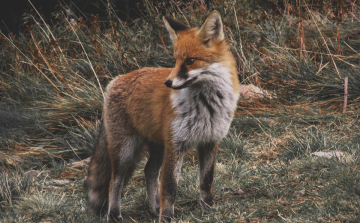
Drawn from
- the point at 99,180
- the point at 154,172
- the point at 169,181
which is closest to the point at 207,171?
the point at 169,181

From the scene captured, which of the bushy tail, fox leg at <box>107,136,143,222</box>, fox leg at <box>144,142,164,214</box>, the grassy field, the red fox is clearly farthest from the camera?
fox leg at <box>144,142,164,214</box>

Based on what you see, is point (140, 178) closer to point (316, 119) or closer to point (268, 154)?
point (268, 154)

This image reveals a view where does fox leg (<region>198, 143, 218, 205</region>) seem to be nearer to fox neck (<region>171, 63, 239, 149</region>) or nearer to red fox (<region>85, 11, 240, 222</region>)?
red fox (<region>85, 11, 240, 222</region>)

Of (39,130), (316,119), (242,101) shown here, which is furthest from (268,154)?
(39,130)

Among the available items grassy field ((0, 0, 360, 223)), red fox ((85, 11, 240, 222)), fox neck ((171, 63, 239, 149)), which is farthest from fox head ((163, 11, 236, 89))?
grassy field ((0, 0, 360, 223))

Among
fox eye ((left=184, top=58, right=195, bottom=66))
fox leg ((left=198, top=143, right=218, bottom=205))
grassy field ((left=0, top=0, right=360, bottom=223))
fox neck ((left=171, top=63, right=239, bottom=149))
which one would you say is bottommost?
grassy field ((left=0, top=0, right=360, bottom=223))

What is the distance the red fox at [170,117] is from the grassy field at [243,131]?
0.91ft

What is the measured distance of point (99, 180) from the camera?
4.61 metres

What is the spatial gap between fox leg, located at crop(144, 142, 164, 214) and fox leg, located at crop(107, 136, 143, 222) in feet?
1.00

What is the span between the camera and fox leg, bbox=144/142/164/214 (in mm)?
4703

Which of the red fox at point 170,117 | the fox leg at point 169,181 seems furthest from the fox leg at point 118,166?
the fox leg at point 169,181

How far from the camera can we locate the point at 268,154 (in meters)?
5.33

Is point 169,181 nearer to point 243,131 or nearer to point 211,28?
point 211,28

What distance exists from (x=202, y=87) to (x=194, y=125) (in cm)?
35
